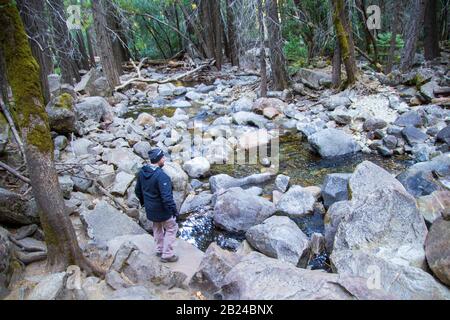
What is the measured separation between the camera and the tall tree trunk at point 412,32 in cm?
979

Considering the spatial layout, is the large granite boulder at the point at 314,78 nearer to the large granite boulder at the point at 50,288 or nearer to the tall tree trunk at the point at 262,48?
the tall tree trunk at the point at 262,48

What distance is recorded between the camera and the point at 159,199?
12.7 ft

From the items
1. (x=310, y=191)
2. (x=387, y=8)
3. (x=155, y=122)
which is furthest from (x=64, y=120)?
(x=387, y=8)

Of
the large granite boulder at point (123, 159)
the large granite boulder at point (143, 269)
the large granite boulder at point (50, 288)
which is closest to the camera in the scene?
the large granite boulder at point (50, 288)

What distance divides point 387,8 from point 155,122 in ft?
44.7

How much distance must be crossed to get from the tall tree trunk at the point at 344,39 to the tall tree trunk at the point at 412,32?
5.45 ft

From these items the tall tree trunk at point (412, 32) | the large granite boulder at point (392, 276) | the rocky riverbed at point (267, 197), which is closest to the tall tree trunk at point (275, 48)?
the rocky riverbed at point (267, 197)

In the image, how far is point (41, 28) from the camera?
6.48 meters

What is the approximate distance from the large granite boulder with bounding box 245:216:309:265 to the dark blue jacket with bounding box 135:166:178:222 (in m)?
1.16

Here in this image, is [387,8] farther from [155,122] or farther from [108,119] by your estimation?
[108,119]

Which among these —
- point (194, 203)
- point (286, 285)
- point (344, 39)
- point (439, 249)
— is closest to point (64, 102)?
point (194, 203)

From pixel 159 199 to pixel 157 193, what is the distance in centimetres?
7

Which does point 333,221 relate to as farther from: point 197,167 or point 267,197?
point 197,167
